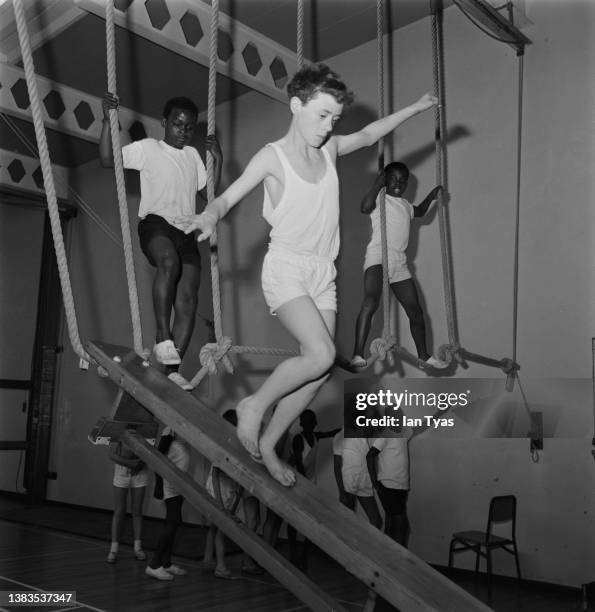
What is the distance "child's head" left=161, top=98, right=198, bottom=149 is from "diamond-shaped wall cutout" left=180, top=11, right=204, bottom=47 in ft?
5.67

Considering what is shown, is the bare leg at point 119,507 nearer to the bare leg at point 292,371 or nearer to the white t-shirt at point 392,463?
the white t-shirt at point 392,463

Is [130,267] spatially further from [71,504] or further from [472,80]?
[71,504]

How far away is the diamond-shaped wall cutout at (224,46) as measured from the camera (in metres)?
5.21

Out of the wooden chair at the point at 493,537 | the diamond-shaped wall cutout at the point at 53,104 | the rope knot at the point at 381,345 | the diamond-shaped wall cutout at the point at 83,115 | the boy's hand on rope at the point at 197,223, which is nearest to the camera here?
the boy's hand on rope at the point at 197,223

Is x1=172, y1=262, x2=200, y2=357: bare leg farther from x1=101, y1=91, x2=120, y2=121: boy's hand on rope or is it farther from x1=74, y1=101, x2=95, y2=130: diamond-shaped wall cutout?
x1=74, y1=101, x2=95, y2=130: diamond-shaped wall cutout

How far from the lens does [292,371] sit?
77.5 inches

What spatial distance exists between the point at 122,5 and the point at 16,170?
3.27 m

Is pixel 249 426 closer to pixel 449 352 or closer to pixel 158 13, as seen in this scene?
pixel 449 352

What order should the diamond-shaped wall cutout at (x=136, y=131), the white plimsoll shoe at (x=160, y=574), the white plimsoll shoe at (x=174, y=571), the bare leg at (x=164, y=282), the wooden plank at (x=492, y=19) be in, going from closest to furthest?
the bare leg at (x=164, y=282) < the wooden plank at (x=492, y=19) < the white plimsoll shoe at (x=160, y=574) < the white plimsoll shoe at (x=174, y=571) < the diamond-shaped wall cutout at (x=136, y=131)

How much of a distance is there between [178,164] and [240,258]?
315cm

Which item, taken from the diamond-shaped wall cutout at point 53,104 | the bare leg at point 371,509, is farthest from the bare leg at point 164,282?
the diamond-shaped wall cutout at point 53,104

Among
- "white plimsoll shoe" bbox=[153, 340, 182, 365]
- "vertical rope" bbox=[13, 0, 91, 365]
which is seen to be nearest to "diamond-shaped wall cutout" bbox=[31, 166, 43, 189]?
"white plimsoll shoe" bbox=[153, 340, 182, 365]

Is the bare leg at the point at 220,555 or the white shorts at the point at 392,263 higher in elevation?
the white shorts at the point at 392,263

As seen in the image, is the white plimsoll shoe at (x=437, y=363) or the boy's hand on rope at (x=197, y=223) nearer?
the boy's hand on rope at (x=197, y=223)
